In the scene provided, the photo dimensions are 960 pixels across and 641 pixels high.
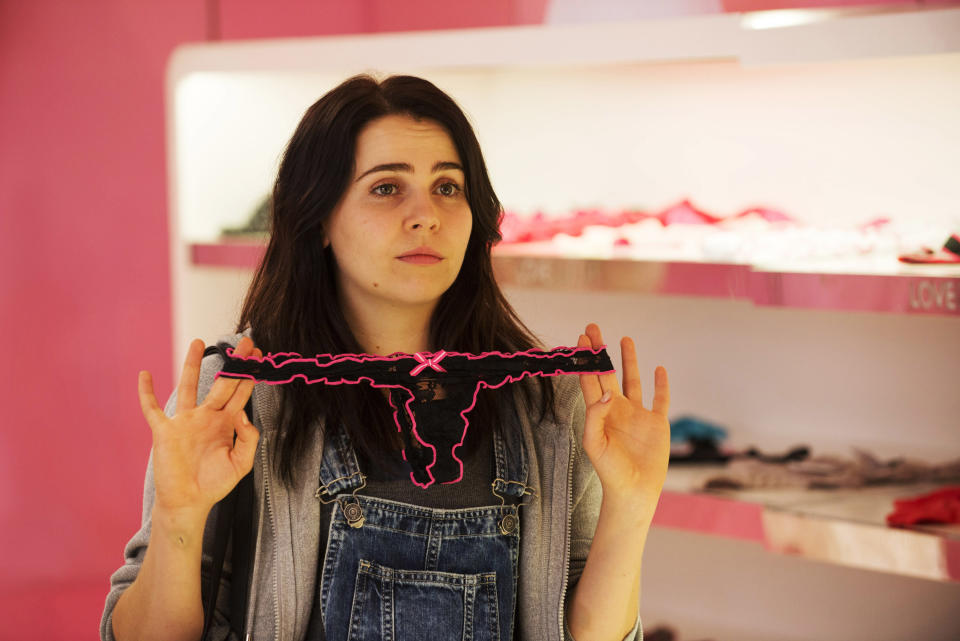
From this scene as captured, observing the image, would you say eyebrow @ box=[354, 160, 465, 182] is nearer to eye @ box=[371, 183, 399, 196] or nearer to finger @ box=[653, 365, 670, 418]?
eye @ box=[371, 183, 399, 196]

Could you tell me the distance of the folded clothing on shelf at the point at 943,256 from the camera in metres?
1.97

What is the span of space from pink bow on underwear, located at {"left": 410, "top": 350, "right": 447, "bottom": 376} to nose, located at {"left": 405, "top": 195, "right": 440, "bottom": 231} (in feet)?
0.59

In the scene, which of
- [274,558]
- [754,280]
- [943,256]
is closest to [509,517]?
[274,558]

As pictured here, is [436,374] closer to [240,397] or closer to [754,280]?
[240,397]

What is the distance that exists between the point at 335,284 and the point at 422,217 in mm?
228

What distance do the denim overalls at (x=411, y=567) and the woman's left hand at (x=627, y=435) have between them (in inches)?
5.2

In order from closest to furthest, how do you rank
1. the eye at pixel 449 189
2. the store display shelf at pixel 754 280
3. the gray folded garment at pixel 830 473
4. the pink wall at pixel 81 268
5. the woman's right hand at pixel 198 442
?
the woman's right hand at pixel 198 442 → the eye at pixel 449 189 → the store display shelf at pixel 754 280 → the gray folded garment at pixel 830 473 → the pink wall at pixel 81 268

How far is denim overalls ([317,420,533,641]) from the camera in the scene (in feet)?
4.17

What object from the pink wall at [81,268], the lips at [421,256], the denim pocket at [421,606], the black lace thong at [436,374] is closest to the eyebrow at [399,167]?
the lips at [421,256]

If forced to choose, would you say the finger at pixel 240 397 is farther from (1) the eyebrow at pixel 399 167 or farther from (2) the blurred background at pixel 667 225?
(2) the blurred background at pixel 667 225

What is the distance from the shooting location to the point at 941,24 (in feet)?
5.92

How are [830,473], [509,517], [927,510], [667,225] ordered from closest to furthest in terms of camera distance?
1. [509,517]
2. [927,510]
3. [830,473]
4. [667,225]

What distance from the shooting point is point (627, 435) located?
1.29 metres

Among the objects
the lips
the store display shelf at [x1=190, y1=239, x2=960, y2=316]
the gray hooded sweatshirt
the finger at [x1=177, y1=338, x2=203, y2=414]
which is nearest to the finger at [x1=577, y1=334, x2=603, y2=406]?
the gray hooded sweatshirt
